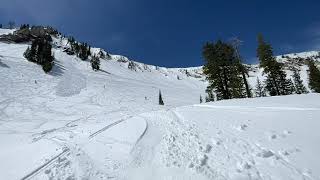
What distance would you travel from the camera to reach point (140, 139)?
13094 millimetres

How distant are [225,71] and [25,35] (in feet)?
468

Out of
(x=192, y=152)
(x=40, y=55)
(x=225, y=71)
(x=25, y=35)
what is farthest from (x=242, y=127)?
(x=25, y=35)

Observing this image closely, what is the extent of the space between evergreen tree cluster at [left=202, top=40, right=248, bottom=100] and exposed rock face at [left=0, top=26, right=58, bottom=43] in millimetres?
132695

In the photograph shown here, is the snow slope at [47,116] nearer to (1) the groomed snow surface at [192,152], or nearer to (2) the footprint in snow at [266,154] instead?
(1) the groomed snow surface at [192,152]

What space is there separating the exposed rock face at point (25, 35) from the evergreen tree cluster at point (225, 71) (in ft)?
435

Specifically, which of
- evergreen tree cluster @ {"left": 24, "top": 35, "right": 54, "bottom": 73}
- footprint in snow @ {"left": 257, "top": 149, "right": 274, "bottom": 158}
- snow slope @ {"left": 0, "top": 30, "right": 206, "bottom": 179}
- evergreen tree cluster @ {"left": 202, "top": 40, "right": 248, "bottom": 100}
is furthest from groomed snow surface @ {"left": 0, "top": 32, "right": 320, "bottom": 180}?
evergreen tree cluster @ {"left": 24, "top": 35, "right": 54, "bottom": 73}

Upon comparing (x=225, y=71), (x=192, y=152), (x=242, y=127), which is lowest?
(x=192, y=152)

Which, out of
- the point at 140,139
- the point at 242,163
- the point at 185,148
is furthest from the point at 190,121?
the point at 242,163

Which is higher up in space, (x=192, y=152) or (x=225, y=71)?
(x=225, y=71)

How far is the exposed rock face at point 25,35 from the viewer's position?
461ft

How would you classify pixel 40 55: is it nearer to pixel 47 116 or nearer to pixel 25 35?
pixel 47 116

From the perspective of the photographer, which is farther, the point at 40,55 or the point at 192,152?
the point at 40,55

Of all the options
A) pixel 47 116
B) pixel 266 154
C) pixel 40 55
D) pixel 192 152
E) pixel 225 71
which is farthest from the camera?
pixel 40 55

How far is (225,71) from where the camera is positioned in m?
37.6
